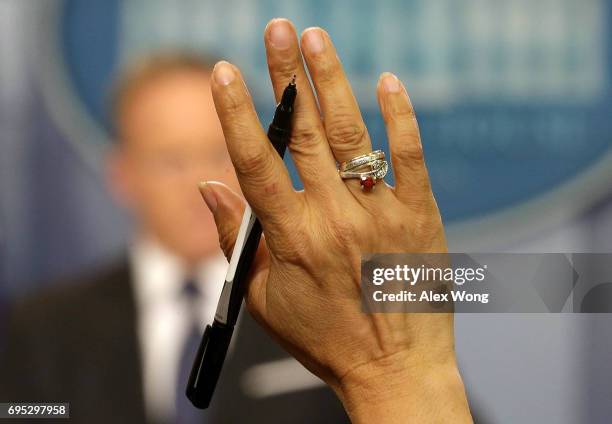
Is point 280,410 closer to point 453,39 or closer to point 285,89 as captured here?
point 453,39

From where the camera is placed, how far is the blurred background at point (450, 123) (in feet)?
3.73

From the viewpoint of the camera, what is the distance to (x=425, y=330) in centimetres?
56

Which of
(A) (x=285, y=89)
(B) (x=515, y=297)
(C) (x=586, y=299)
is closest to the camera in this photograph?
(A) (x=285, y=89)

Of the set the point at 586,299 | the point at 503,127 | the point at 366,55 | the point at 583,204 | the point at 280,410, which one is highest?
the point at 366,55

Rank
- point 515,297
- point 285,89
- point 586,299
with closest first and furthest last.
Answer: point 285,89 → point 515,297 → point 586,299

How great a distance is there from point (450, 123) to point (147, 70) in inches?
18.4

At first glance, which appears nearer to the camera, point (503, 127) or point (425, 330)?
point (425, 330)

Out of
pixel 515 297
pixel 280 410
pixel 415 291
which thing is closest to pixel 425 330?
pixel 415 291

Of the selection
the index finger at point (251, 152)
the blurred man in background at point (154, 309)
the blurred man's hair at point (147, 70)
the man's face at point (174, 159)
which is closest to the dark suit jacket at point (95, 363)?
the blurred man in background at point (154, 309)

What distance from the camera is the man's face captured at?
123 cm

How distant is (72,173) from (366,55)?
0.49 metres

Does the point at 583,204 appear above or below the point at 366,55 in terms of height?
below

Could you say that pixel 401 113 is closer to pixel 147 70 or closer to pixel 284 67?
pixel 284 67

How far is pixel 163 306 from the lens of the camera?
48.9 inches
